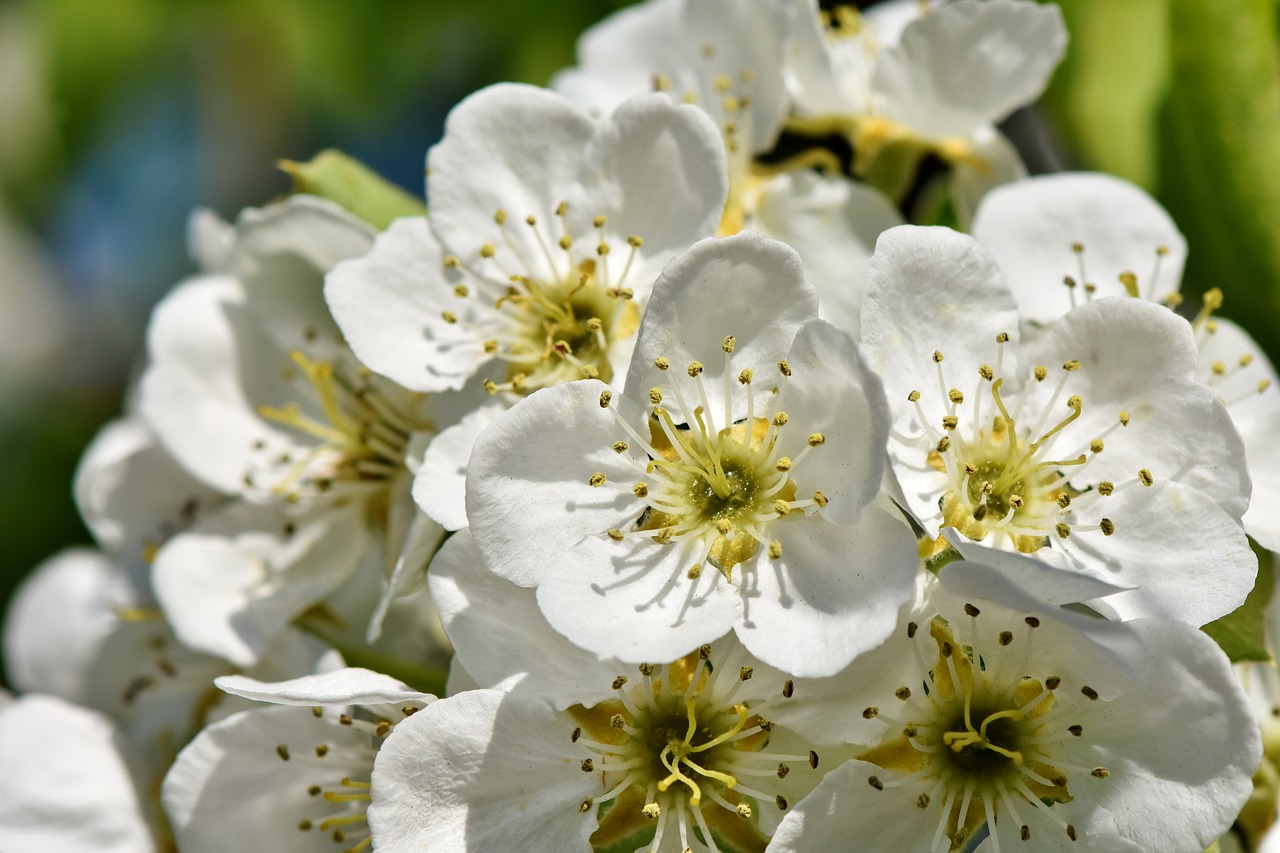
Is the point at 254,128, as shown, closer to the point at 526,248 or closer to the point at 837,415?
the point at 526,248

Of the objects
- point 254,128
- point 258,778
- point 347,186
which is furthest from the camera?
point 254,128

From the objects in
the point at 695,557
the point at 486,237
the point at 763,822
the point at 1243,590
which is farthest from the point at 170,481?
the point at 1243,590

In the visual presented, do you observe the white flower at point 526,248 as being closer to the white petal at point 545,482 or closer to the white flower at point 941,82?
the white petal at point 545,482

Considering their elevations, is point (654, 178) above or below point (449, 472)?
above

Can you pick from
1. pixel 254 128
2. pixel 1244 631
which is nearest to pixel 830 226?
pixel 1244 631

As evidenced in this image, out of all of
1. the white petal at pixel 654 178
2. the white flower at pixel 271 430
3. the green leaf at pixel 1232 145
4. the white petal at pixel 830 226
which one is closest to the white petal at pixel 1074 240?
the white petal at pixel 830 226
